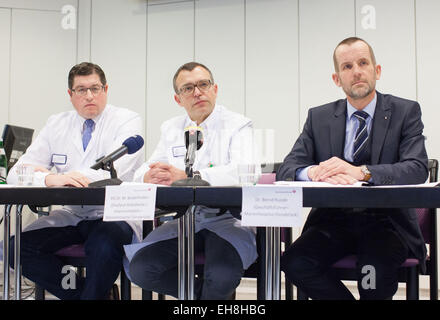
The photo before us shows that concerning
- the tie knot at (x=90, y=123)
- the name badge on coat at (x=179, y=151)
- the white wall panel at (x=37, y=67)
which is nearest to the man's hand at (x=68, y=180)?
the name badge on coat at (x=179, y=151)

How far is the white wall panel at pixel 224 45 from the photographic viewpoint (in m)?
4.44

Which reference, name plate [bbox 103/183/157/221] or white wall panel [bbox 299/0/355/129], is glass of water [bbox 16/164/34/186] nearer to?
name plate [bbox 103/183/157/221]

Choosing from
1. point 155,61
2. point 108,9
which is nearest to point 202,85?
point 155,61

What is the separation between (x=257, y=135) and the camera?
133 cm

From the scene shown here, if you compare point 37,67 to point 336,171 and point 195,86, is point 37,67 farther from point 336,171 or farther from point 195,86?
point 336,171

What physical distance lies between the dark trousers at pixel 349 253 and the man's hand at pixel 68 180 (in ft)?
2.68

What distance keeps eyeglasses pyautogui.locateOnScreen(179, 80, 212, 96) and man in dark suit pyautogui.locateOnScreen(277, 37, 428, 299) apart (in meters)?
0.53

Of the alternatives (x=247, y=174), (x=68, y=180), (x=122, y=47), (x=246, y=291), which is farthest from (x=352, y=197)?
(x=122, y=47)

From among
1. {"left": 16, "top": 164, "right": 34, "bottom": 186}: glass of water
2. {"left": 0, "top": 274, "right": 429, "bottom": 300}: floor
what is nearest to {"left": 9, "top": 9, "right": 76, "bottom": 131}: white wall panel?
{"left": 0, "top": 274, "right": 429, "bottom": 300}: floor

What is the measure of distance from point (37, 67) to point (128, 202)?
3.82 meters

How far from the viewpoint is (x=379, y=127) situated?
1.99 m
